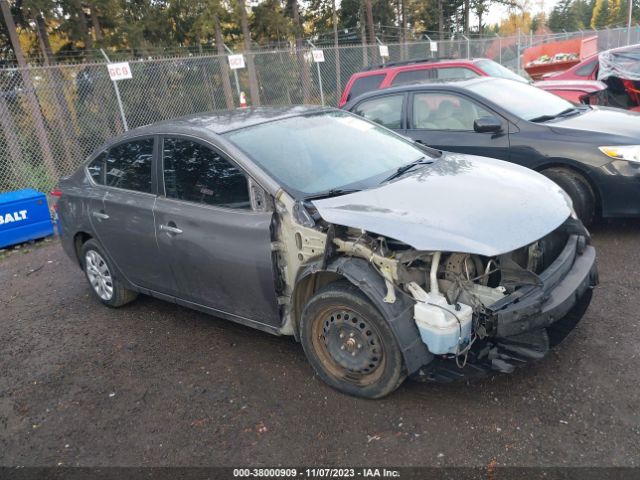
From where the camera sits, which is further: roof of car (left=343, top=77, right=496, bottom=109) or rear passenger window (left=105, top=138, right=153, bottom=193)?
roof of car (left=343, top=77, right=496, bottom=109)

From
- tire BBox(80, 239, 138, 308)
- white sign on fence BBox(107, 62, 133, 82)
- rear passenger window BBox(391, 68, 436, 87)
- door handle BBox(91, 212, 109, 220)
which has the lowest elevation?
tire BBox(80, 239, 138, 308)

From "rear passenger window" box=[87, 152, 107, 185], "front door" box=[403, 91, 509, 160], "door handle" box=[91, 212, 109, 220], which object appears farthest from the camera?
"front door" box=[403, 91, 509, 160]

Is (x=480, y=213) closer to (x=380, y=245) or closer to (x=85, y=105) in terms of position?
(x=380, y=245)

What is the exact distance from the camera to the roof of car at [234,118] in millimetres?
3961

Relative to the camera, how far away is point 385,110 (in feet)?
22.0

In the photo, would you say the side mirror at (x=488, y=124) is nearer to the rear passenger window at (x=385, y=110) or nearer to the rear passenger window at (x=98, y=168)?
the rear passenger window at (x=385, y=110)

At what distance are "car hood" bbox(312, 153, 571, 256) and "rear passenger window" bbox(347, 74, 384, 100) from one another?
5971 millimetres

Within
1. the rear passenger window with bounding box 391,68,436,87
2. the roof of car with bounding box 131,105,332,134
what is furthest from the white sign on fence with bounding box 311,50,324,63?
the roof of car with bounding box 131,105,332,134

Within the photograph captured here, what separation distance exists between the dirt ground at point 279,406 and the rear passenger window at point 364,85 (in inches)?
229

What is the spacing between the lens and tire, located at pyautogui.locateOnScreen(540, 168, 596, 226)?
5.20m

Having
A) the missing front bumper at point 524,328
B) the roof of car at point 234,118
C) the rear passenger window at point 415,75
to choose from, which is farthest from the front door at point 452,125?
the rear passenger window at point 415,75

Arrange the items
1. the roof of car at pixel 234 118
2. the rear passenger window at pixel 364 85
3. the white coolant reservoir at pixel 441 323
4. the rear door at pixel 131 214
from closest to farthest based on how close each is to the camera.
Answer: the white coolant reservoir at pixel 441 323, the roof of car at pixel 234 118, the rear door at pixel 131 214, the rear passenger window at pixel 364 85

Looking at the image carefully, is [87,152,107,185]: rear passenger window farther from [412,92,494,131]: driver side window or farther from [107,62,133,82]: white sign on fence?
[107,62,133,82]: white sign on fence

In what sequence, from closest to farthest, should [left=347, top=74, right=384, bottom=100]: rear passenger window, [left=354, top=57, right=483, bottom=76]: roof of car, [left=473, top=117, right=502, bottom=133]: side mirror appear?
[left=473, top=117, right=502, bottom=133]: side mirror, [left=354, top=57, right=483, bottom=76]: roof of car, [left=347, top=74, right=384, bottom=100]: rear passenger window
